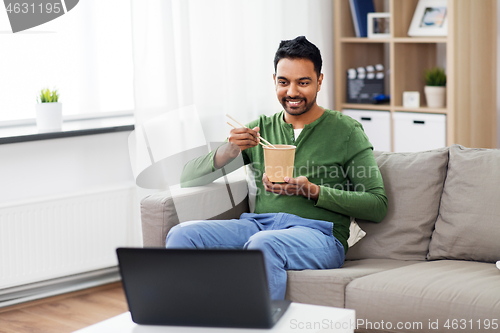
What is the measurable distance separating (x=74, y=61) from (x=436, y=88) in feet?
6.22

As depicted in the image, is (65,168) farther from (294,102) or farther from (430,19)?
(430,19)

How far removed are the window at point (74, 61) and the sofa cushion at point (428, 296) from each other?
186 cm

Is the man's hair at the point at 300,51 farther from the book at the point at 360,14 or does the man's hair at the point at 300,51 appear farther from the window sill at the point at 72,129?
the book at the point at 360,14

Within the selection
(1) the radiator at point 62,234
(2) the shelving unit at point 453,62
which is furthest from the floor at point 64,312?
(2) the shelving unit at point 453,62

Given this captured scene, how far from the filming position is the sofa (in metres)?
1.74

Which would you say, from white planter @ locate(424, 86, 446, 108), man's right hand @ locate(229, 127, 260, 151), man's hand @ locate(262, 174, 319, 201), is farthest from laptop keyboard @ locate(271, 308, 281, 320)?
white planter @ locate(424, 86, 446, 108)

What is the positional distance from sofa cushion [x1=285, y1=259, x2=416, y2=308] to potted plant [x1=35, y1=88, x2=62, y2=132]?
4.95ft

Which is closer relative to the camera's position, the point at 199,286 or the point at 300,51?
the point at 199,286

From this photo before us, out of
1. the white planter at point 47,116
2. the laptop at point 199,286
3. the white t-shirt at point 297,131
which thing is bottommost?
the laptop at point 199,286

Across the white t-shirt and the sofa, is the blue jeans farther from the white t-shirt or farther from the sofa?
the white t-shirt

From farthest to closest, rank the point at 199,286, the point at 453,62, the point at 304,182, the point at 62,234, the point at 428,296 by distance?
the point at 453,62 → the point at 62,234 → the point at 304,182 → the point at 428,296 → the point at 199,286

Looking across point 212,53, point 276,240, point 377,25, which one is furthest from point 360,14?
point 276,240

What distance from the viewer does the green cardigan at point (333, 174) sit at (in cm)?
205

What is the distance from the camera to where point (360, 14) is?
3662 millimetres
